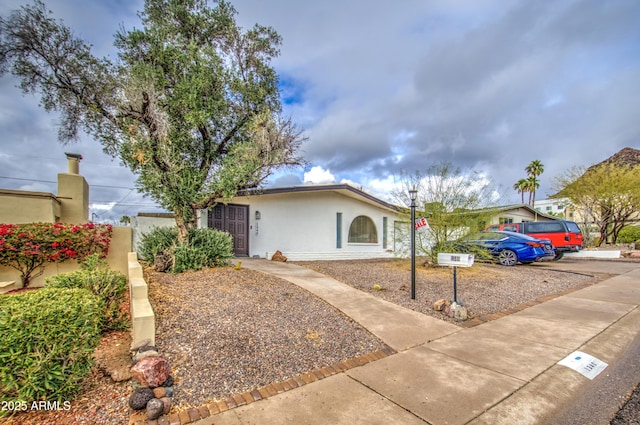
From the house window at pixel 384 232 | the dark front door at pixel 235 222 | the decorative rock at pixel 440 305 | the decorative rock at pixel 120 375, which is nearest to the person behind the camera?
the decorative rock at pixel 120 375

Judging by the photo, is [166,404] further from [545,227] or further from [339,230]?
[545,227]

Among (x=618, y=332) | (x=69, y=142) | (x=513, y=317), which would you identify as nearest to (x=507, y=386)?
(x=513, y=317)

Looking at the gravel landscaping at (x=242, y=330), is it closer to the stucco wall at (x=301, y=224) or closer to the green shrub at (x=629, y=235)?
the stucco wall at (x=301, y=224)

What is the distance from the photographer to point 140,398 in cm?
253

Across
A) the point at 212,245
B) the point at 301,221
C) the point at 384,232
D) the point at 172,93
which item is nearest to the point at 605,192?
the point at 384,232

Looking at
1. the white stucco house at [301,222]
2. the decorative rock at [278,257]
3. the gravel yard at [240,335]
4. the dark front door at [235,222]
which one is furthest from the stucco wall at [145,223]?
the gravel yard at [240,335]

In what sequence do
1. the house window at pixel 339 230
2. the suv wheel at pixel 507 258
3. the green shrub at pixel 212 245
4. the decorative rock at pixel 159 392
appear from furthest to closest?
the house window at pixel 339 230 → the suv wheel at pixel 507 258 → the green shrub at pixel 212 245 → the decorative rock at pixel 159 392

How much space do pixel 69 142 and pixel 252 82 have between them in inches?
235

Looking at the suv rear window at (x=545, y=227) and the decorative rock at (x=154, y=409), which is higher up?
the suv rear window at (x=545, y=227)

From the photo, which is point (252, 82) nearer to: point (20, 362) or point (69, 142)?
point (69, 142)

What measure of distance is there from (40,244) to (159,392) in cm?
496

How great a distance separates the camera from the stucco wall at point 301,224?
11.6 meters

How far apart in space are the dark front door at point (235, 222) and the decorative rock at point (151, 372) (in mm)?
8346

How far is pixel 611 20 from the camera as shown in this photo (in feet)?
25.0
